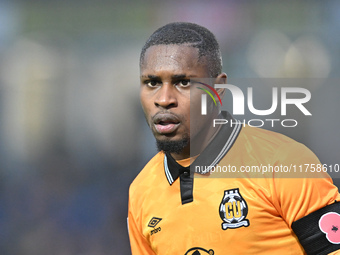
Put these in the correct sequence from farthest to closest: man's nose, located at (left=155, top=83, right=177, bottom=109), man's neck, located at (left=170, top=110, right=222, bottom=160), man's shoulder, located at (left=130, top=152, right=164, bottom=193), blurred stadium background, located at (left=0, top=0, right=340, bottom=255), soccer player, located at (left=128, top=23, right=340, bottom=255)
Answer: blurred stadium background, located at (left=0, top=0, right=340, bottom=255)
man's shoulder, located at (left=130, top=152, right=164, bottom=193)
man's neck, located at (left=170, top=110, right=222, bottom=160)
man's nose, located at (left=155, top=83, right=177, bottom=109)
soccer player, located at (left=128, top=23, right=340, bottom=255)

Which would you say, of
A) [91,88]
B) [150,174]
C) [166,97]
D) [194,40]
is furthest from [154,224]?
[91,88]

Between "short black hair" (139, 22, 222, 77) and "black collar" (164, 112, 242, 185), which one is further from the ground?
"short black hair" (139, 22, 222, 77)

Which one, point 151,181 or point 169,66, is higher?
point 169,66

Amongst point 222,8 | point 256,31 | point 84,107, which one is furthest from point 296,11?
point 84,107

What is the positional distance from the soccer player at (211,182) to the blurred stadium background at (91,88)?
8.00ft

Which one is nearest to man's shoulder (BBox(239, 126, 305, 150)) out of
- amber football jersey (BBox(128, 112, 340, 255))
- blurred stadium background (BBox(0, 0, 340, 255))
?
amber football jersey (BBox(128, 112, 340, 255))

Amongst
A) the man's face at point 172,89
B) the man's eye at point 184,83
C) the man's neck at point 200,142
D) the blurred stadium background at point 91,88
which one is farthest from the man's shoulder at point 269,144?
the blurred stadium background at point 91,88

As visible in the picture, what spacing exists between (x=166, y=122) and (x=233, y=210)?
16.7 inches

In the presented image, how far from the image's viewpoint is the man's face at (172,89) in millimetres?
1638

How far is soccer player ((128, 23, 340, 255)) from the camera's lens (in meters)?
1.52

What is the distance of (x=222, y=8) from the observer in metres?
4.65

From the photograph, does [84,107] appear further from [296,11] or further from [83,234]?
[296,11]

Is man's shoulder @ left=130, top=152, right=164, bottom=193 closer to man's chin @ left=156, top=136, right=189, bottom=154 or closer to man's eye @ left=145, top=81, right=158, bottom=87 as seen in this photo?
man's chin @ left=156, top=136, right=189, bottom=154

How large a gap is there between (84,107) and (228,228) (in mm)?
3197
